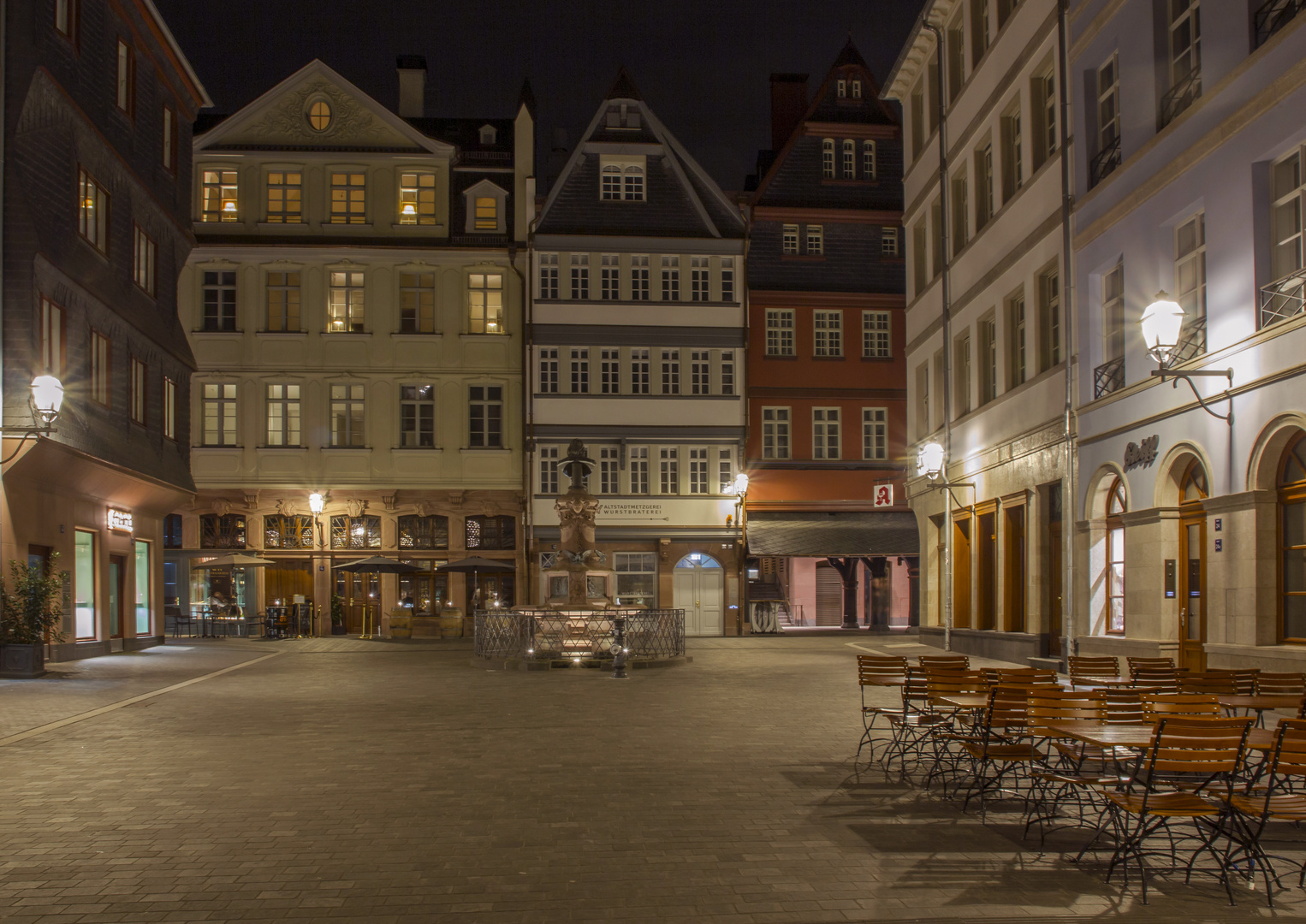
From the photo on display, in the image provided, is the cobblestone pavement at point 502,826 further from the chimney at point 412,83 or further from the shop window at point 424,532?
the chimney at point 412,83

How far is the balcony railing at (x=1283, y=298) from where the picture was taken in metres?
14.9

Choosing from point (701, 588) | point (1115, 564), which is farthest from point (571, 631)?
point (701, 588)

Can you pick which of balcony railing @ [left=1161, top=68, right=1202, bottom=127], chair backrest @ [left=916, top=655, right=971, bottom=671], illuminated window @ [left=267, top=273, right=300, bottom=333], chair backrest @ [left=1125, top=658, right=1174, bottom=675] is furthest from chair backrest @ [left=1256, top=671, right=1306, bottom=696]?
illuminated window @ [left=267, top=273, right=300, bottom=333]

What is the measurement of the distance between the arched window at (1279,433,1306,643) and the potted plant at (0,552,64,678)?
63.9ft

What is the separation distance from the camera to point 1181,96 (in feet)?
61.3

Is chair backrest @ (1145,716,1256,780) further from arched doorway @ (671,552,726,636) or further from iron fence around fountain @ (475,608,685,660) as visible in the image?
arched doorway @ (671,552,726,636)

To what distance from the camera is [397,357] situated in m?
41.1

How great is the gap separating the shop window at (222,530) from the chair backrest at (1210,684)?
33924 mm

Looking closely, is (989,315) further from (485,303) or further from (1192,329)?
(485,303)

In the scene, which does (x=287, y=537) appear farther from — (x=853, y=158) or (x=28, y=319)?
(x=853, y=158)

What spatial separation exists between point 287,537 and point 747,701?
86.1 ft

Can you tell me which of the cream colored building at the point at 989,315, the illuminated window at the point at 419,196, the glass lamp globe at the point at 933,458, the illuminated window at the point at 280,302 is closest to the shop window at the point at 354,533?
the illuminated window at the point at 280,302

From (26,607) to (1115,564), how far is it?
18.7 m

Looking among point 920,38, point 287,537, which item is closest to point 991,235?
point 920,38
